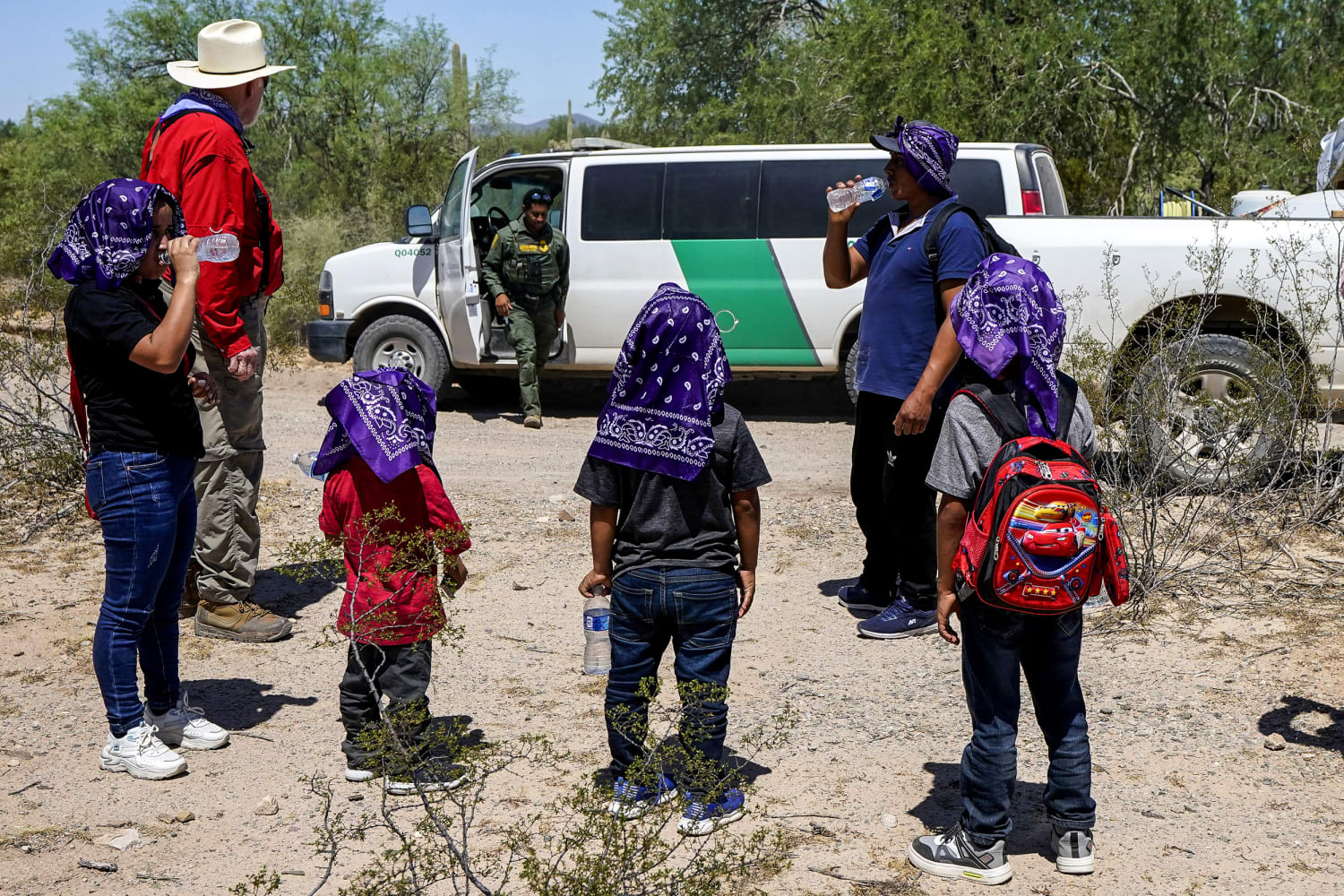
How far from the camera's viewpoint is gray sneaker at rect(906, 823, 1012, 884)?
127 inches

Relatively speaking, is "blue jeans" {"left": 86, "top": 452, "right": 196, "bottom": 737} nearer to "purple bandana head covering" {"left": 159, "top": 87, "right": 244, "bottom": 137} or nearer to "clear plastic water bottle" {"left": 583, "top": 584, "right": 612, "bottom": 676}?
"clear plastic water bottle" {"left": 583, "top": 584, "right": 612, "bottom": 676}

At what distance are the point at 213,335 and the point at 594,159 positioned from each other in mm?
5846

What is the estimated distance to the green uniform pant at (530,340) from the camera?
980 centimetres

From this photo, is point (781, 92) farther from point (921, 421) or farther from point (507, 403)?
point (921, 421)

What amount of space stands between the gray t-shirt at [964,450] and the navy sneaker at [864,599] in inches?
92.5

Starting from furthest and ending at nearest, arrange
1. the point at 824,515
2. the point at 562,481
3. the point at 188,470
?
the point at 562,481, the point at 824,515, the point at 188,470

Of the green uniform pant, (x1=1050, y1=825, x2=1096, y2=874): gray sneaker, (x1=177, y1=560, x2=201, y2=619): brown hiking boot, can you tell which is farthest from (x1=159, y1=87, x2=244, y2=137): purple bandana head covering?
the green uniform pant

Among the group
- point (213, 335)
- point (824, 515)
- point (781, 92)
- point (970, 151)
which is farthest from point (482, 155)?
point (213, 335)

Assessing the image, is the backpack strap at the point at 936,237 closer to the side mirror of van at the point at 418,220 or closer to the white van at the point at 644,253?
the white van at the point at 644,253

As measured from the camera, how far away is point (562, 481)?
8.03 metres

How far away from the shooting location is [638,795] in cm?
335

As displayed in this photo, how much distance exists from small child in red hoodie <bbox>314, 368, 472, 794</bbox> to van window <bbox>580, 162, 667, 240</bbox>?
6.34m

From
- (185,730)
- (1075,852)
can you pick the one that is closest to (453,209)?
(185,730)

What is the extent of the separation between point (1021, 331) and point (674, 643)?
124cm
